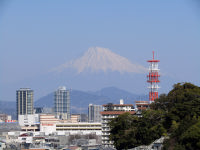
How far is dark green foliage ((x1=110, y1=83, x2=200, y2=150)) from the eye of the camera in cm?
7067

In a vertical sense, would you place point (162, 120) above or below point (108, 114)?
below

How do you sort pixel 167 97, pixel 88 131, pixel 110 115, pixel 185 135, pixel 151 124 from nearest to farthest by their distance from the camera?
pixel 185 135, pixel 151 124, pixel 167 97, pixel 110 115, pixel 88 131

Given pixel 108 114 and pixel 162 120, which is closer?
pixel 162 120

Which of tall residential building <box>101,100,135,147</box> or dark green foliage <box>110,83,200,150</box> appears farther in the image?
tall residential building <box>101,100,135,147</box>

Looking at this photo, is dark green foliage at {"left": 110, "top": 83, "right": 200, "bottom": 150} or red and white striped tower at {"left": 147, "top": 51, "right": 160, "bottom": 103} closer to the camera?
dark green foliage at {"left": 110, "top": 83, "right": 200, "bottom": 150}

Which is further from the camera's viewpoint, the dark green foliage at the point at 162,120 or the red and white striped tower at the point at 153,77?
the red and white striped tower at the point at 153,77

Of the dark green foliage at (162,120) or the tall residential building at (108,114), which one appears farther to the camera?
the tall residential building at (108,114)

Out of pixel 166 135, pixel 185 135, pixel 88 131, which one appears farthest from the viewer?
pixel 88 131

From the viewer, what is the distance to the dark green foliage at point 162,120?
2782 inches

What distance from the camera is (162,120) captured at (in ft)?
247

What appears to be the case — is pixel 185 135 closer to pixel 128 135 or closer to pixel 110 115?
pixel 128 135

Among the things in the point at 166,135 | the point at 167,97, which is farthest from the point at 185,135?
the point at 167,97

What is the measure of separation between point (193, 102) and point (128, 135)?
899 centimetres

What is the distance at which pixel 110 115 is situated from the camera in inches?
4875
